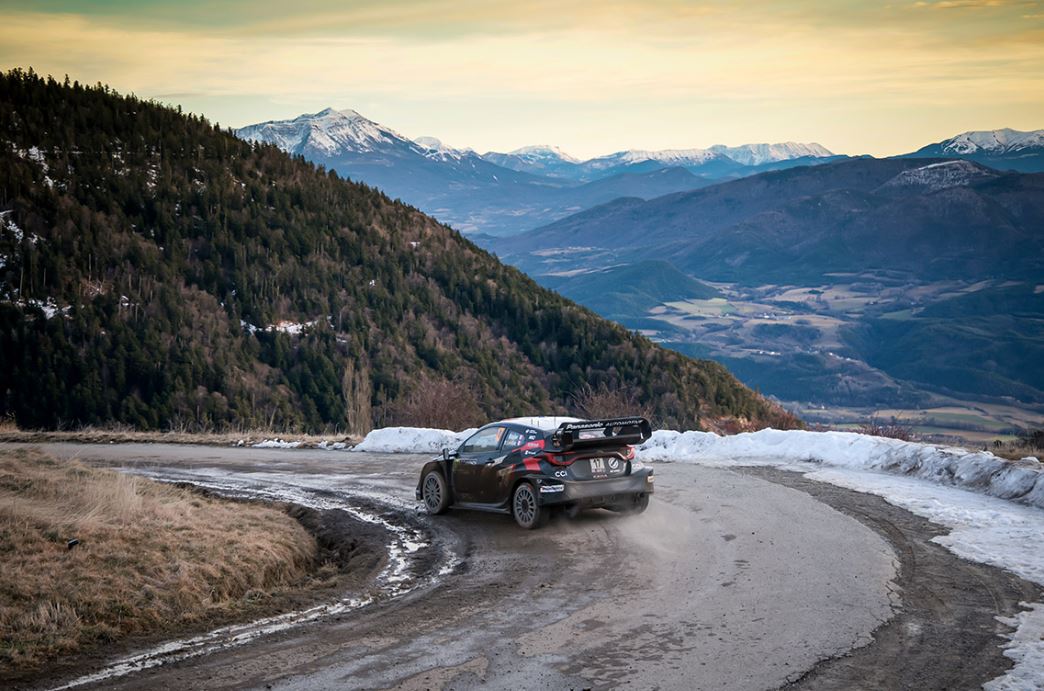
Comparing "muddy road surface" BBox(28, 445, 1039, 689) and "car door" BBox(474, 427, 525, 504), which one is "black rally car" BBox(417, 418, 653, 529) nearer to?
"car door" BBox(474, 427, 525, 504)

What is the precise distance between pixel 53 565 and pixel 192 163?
87129 millimetres

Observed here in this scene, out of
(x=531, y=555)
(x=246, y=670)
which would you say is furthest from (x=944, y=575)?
(x=246, y=670)

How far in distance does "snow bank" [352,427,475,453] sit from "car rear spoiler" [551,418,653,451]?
30.4 ft

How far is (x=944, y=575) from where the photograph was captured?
34.7 ft

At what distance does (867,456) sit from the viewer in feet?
60.8

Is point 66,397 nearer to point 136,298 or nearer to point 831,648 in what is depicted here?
point 136,298

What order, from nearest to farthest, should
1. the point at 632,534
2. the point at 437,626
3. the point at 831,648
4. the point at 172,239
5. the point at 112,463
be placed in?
the point at 831,648
the point at 437,626
the point at 632,534
the point at 112,463
the point at 172,239

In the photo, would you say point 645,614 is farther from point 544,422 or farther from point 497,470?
point 544,422

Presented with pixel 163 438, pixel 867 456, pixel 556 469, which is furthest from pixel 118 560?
pixel 163 438

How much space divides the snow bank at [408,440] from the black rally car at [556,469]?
8277mm

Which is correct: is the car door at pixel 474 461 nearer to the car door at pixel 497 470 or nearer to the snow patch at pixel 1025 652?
the car door at pixel 497 470

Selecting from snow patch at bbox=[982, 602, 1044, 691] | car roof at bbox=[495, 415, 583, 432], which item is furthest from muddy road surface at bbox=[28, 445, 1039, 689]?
car roof at bbox=[495, 415, 583, 432]

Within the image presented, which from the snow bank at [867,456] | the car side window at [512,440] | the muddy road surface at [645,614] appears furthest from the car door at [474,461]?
the snow bank at [867,456]

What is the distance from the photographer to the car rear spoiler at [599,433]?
1407cm
